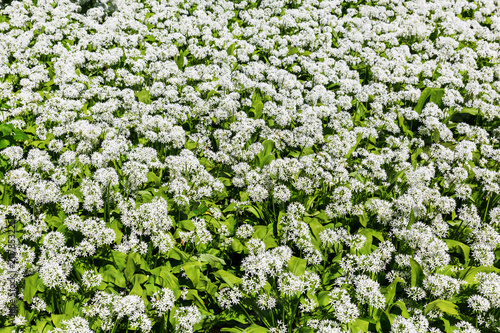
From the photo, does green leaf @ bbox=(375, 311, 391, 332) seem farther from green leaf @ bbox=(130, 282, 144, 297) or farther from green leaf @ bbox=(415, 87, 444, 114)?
green leaf @ bbox=(415, 87, 444, 114)

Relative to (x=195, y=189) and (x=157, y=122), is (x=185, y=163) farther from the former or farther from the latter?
(x=157, y=122)

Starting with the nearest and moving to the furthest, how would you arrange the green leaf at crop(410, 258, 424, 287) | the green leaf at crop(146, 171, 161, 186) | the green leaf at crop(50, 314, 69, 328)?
the green leaf at crop(50, 314, 69, 328)
the green leaf at crop(410, 258, 424, 287)
the green leaf at crop(146, 171, 161, 186)

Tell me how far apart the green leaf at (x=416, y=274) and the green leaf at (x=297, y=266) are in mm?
1249

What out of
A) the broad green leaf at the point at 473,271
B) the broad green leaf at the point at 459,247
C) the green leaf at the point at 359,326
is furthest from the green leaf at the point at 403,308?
the broad green leaf at the point at 459,247

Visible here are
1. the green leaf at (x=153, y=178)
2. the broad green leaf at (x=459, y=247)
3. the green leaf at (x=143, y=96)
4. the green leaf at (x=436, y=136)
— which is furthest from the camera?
the green leaf at (x=143, y=96)

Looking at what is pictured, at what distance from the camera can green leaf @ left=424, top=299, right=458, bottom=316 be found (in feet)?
13.9

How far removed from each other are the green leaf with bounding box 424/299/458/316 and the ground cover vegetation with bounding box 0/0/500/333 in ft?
0.08

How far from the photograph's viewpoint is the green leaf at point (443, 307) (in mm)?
4227

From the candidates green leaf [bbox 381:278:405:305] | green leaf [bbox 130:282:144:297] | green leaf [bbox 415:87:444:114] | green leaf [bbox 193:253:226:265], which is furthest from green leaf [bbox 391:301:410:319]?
green leaf [bbox 415:87:444:114]

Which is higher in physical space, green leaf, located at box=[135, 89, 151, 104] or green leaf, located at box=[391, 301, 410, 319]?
green leaf, located at box=[135, 89, 151, 104]

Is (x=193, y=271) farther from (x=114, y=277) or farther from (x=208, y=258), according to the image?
(x=114, y=277)

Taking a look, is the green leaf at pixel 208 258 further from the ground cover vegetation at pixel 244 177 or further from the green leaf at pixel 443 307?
the green leaf at pixel 443 307

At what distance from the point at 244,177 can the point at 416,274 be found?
2.71m

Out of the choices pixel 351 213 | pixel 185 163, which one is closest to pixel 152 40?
pixel 185 163
